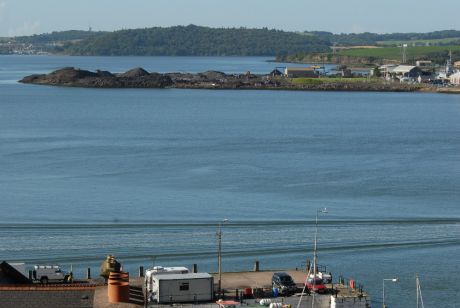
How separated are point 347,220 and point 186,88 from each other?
6651 cm

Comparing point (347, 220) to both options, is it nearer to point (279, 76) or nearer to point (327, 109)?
point (327, 109)

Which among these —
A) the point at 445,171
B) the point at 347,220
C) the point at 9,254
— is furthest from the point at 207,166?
the point at 9,254

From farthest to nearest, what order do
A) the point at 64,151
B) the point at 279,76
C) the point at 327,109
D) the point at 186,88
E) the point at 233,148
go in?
the point at 279,76
the point at 186,88
the point at 327,109
the point at 233,148
the point at 64,151

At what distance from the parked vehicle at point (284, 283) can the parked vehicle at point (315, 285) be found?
23cm

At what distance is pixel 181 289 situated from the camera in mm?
15586

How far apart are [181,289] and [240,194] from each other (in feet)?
43.7

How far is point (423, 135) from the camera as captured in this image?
49.1 metres

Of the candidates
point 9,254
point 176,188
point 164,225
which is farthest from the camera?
point 176,188

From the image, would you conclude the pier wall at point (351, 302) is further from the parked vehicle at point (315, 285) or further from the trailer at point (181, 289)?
the trailer at point (181, 289)

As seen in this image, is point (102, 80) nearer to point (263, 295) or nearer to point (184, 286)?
point (263, 295)

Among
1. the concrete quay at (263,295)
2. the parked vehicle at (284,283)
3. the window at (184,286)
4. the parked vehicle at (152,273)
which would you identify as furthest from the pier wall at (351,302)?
the parked vehicle at (152,273)

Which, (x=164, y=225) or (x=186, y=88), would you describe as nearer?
(x=164, y=225)

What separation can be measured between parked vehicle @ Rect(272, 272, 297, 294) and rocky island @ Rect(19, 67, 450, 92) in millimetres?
72084

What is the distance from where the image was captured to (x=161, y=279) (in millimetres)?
15523
